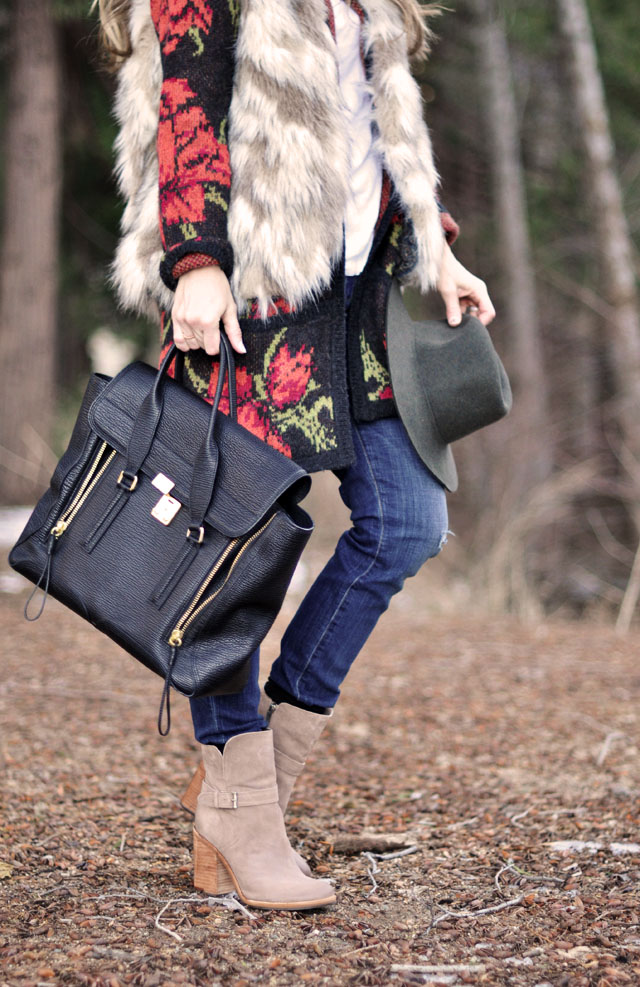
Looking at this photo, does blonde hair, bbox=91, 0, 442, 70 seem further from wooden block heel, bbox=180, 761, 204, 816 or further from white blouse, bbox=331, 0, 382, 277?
wooden block heel, bbox=180, 761, 204, 816

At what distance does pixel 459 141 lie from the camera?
11.1 m

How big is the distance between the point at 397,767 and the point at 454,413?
136 cm

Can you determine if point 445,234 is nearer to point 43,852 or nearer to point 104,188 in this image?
point 43,852

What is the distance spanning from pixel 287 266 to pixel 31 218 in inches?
275

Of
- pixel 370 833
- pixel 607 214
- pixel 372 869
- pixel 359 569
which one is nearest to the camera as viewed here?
pixel 359 569

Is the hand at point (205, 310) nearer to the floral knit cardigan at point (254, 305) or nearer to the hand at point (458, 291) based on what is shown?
the floral knit cardigan at point (254, 305)

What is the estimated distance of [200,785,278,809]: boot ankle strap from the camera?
1.67 m

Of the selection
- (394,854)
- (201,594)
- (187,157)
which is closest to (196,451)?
(201,594)

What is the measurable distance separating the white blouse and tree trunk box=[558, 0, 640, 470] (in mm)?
6783

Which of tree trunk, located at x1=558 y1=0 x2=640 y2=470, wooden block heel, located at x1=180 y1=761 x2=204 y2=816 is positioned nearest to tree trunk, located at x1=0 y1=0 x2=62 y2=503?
tree trunk, located at x1=558 y1=0 x2=640 y2=470

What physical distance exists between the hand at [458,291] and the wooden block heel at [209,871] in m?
1.09

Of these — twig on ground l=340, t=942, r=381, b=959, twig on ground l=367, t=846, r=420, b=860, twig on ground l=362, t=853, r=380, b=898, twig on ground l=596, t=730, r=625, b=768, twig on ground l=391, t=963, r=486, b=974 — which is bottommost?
twig on ground l=596, t=730, r=625, b=768

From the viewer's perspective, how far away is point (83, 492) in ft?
5.30

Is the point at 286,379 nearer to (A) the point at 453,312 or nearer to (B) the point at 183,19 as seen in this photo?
(A) the point at 453,312
